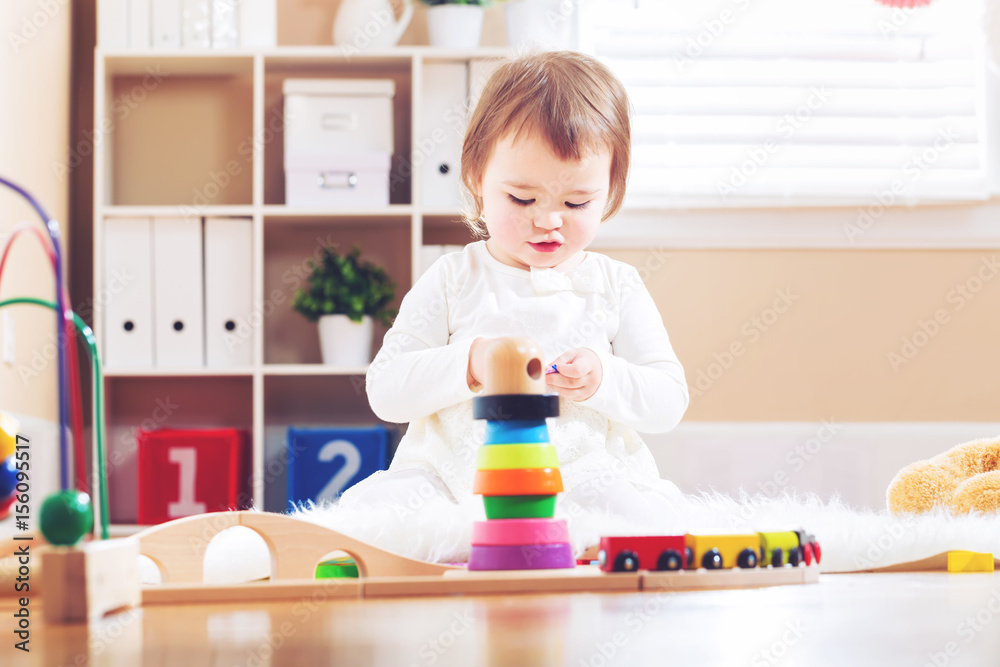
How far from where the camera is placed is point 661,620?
579 millimetres

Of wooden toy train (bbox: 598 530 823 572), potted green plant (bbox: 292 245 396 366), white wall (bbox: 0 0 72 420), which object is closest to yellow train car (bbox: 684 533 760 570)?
wooden toy train (bbox: 598 530 823 572)

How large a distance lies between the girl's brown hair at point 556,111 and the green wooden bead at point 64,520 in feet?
2.65

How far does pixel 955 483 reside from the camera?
140 centimetres

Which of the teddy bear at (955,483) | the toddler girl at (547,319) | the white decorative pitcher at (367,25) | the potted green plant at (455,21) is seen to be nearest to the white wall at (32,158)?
the white decorative pitcher at (367,25)

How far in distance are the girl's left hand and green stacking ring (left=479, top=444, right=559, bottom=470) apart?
36 cm

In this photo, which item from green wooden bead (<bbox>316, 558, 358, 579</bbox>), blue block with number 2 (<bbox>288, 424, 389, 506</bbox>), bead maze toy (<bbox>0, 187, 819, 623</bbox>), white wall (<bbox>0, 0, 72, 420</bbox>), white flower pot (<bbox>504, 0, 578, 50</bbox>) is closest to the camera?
bead maze toy (<bbox>0, 187, 819, 623</bbox>)

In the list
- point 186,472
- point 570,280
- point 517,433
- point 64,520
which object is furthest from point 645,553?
point 186,472

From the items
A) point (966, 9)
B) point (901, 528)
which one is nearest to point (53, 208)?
point (901, 528)

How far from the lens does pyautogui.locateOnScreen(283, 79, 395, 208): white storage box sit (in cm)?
237

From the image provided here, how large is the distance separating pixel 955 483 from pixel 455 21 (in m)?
1.52

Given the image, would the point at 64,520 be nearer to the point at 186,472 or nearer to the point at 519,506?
the point at 519,506

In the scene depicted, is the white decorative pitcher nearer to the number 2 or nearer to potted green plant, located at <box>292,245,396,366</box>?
potted green plant, located at <box>292,245,396,366</box>

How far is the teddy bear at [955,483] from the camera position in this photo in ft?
4.25

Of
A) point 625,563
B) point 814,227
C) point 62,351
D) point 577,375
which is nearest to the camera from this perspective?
point 62,351
